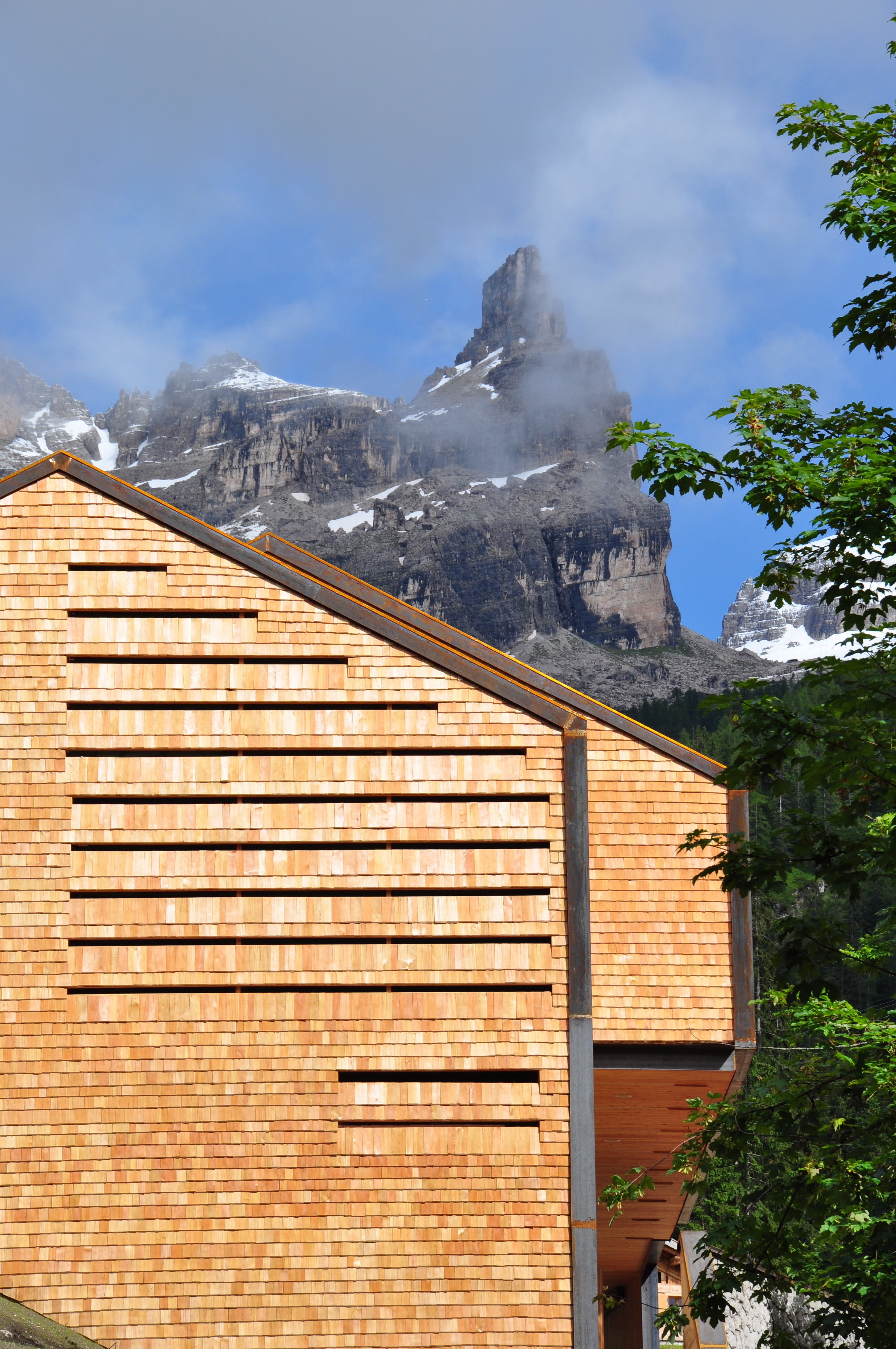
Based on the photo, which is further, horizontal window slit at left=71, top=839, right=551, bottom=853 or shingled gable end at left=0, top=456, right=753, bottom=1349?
horizontal window slit at left=71, top=839, right=551, bottom=853

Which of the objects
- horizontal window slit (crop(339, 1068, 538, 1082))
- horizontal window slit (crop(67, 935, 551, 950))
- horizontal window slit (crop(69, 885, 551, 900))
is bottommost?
horizontal window slit (crop(339, 1068, 538, 1082))

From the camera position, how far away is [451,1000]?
14133 millimetres

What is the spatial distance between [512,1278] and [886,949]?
6524mm

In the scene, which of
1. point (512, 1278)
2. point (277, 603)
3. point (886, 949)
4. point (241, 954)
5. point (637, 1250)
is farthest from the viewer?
point (637, 1250)

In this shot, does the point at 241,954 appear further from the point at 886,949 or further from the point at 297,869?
the point at 886,949

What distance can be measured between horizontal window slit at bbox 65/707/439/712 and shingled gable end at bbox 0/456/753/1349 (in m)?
0.03

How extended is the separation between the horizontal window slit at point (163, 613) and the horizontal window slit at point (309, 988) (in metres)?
4.49

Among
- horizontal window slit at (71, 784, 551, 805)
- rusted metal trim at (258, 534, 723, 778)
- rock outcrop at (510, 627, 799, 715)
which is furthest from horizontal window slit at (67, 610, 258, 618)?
rock outcrop at (510, 627, 799, 715)

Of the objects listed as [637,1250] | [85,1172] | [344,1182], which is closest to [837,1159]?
[344,1182]

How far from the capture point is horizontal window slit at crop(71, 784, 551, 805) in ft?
47.9

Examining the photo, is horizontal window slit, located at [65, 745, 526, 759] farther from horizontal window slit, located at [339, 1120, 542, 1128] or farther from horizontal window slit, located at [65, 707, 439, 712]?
horizontal window slit, located at [339, 1120, 542, 1128]

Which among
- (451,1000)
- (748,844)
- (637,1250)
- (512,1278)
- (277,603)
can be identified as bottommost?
(637,1250)

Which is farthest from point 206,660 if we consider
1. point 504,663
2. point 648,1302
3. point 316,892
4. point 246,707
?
point 648,1302

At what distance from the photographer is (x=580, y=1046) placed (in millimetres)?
13914
